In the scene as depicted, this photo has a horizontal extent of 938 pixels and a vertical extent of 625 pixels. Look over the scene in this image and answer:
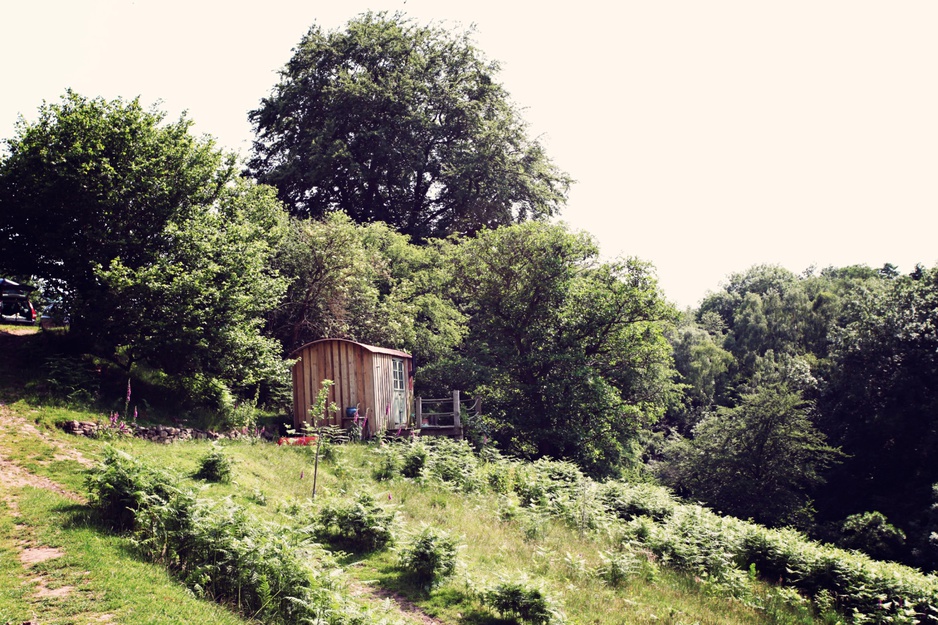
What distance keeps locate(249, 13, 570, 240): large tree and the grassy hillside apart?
2622 centimetres

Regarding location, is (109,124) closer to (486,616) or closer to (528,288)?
(486,616)

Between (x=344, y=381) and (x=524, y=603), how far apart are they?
1216 centimetres

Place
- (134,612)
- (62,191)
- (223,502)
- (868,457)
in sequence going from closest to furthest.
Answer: (134,612) → (223,502) → (62,191) → (868,457)

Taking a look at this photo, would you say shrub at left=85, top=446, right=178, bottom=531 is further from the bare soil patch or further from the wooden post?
the wooden post

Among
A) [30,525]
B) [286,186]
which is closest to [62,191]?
[30,525]

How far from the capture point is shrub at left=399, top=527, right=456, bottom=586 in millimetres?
9422

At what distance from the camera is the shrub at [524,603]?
27.1 ft

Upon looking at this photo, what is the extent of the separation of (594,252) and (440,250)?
9.71m

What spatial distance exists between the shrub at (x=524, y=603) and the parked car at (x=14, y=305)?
802 inches

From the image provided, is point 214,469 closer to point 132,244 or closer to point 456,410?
point 132,244

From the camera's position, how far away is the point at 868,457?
36.9 meters

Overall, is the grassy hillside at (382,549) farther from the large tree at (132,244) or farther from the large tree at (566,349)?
the large tree at (566,349)

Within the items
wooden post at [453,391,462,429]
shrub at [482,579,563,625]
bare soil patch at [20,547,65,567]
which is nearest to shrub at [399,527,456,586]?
shrub at [482,579,563,625]

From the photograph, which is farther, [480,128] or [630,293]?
[480,128]
